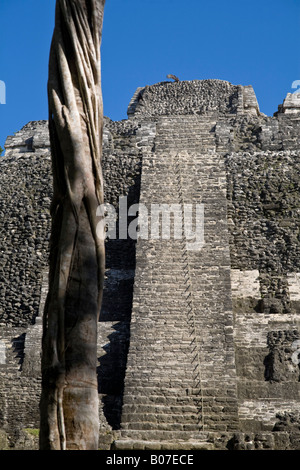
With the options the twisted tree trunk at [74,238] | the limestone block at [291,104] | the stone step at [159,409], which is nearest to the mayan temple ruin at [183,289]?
the stone step at [159,409]

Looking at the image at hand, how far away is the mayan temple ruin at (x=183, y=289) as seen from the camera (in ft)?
31.9

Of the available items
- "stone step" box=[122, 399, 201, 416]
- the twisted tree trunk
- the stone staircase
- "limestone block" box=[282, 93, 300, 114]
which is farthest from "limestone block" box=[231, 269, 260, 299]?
the twisted tree trunk

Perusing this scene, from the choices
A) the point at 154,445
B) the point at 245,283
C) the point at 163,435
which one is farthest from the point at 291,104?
the point at 154,445

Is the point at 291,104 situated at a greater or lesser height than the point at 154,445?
greater

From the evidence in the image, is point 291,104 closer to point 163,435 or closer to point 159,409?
point 159,409

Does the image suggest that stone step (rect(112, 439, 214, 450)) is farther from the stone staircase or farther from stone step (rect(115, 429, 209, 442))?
stone step (rect(115, 429, 209, 442))

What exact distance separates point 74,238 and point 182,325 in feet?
23.5

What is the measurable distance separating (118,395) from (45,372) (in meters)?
6.81

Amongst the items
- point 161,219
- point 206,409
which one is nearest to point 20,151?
point 161,219

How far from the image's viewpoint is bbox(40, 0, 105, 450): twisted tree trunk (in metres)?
3.69

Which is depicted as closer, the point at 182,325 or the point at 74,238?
the point at 74,238

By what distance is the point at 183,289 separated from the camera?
38.4 feet

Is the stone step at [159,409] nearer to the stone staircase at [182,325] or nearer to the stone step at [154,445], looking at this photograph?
the stone staircase at [182,325]

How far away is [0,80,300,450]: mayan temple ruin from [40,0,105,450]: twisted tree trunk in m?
4.55
